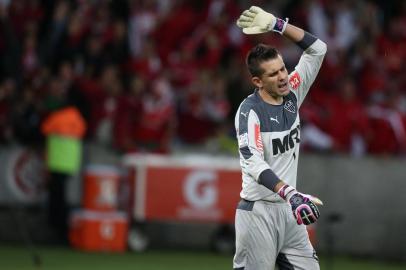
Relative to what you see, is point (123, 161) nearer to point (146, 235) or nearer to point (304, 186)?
point (146, 235)

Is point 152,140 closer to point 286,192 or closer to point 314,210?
point 286,192

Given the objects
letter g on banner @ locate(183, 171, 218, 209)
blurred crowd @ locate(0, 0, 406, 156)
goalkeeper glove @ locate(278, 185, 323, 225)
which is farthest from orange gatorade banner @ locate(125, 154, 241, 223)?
goalkeeper glove @ locate(278, 185, 323, 225)

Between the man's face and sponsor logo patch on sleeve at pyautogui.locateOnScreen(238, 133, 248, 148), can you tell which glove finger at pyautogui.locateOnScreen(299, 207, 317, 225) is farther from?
the man's face

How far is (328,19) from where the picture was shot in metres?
17.8

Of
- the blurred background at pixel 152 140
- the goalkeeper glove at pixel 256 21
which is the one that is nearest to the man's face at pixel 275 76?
the goalkeeper glove at pixel 256 21

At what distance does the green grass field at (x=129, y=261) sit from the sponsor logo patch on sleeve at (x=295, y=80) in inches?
212

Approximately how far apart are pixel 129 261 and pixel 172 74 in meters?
3.39

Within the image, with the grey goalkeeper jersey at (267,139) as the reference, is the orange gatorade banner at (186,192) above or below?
below

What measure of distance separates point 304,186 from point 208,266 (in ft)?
8.61

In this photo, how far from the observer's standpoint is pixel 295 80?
824 cm

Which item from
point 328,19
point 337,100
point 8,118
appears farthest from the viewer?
point 328,19

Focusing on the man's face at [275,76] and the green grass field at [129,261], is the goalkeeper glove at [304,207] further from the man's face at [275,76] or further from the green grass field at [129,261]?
the green grass field at [129,261]

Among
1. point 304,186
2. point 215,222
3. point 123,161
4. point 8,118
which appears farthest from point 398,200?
point 8,118

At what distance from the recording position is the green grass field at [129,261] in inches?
518
